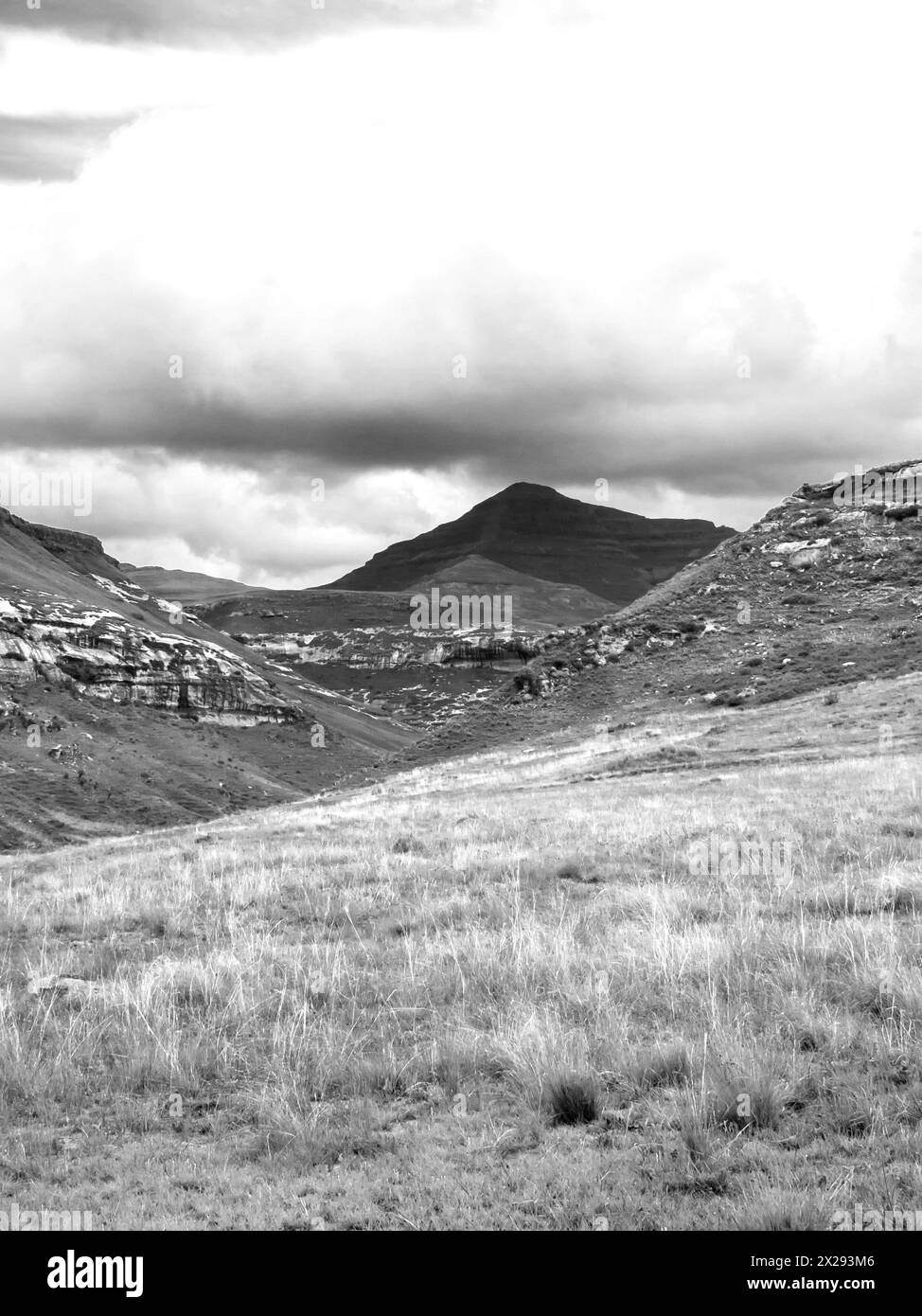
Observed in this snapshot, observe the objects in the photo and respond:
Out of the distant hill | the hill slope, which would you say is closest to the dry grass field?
the distant hill

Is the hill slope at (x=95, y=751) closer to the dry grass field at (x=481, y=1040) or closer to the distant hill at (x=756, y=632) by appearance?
the distant hill at (x=756, y=632)

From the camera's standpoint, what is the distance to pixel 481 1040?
25.2 feet

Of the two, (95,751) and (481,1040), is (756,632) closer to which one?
(481,1040)

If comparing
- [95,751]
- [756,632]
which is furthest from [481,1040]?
[95,751]

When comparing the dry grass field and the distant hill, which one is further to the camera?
the distant hill

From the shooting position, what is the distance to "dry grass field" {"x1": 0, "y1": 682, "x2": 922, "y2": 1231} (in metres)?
5.69

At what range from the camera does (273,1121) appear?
6602 millimetres

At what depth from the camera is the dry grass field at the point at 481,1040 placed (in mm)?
5688

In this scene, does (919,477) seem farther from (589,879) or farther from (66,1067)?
(66,1067)

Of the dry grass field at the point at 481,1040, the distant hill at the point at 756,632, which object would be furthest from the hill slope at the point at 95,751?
the dry grass field at the point at 481,1040

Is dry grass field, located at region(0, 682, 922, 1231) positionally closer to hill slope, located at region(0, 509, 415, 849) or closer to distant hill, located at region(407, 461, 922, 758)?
distant hill, located at region(407, 461, 922, 758)
